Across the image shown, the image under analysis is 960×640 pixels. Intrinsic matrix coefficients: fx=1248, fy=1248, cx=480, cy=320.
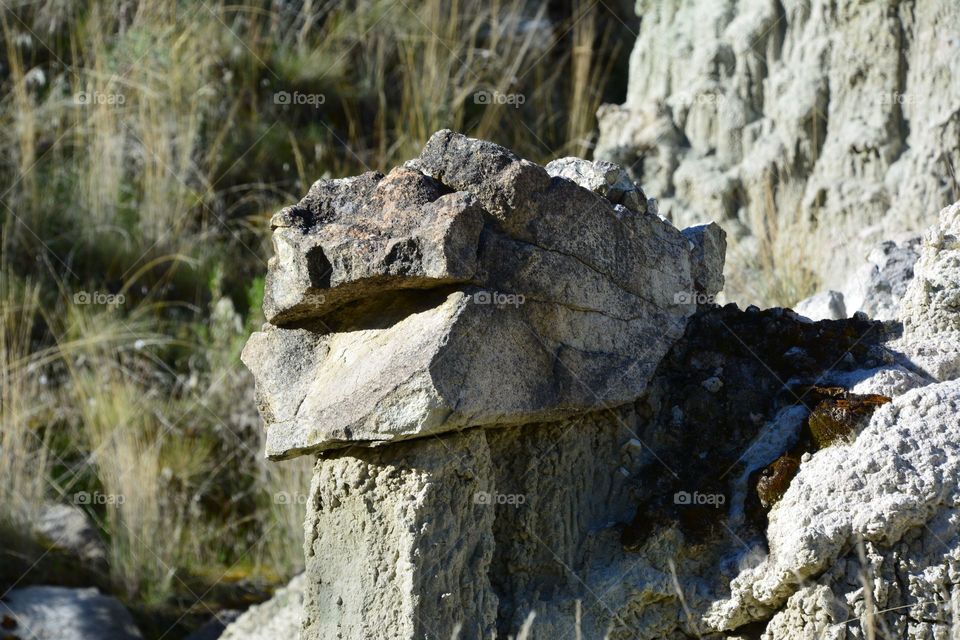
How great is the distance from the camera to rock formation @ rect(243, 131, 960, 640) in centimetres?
248

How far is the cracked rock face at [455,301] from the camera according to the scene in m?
2.53

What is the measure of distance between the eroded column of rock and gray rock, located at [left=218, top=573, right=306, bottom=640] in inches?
45.7

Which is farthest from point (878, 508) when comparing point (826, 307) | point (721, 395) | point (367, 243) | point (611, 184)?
point (826, 307)

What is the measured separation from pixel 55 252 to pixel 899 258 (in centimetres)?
519

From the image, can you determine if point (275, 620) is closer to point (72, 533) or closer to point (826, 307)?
point (826, 307)

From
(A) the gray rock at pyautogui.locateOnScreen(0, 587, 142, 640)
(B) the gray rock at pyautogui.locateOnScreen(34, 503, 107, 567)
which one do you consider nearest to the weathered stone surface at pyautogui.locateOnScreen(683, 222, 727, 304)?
(A) the gray rock at pyautogui.locateOnScreen(0, 587, 142, 640)

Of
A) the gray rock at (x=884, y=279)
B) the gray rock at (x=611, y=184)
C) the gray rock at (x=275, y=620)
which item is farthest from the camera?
the gray rock at (x=275, y=620)

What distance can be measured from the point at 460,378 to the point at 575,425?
425 mm

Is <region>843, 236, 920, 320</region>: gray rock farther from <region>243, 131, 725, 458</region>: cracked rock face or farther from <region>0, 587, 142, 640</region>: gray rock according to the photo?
<region>0, 587, 142, 640</region>: gray rock

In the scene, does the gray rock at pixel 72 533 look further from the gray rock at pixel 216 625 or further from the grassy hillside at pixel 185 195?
the gray rock at pixel 216 625

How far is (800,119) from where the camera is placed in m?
5.64

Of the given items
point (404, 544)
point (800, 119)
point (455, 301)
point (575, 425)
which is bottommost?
point (404, 544)

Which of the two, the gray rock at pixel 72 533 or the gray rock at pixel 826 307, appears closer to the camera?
the gray rock at pixel 826 307

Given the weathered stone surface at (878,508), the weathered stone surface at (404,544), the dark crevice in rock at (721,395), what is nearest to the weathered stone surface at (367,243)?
the weathered stone surface at (404,544)
